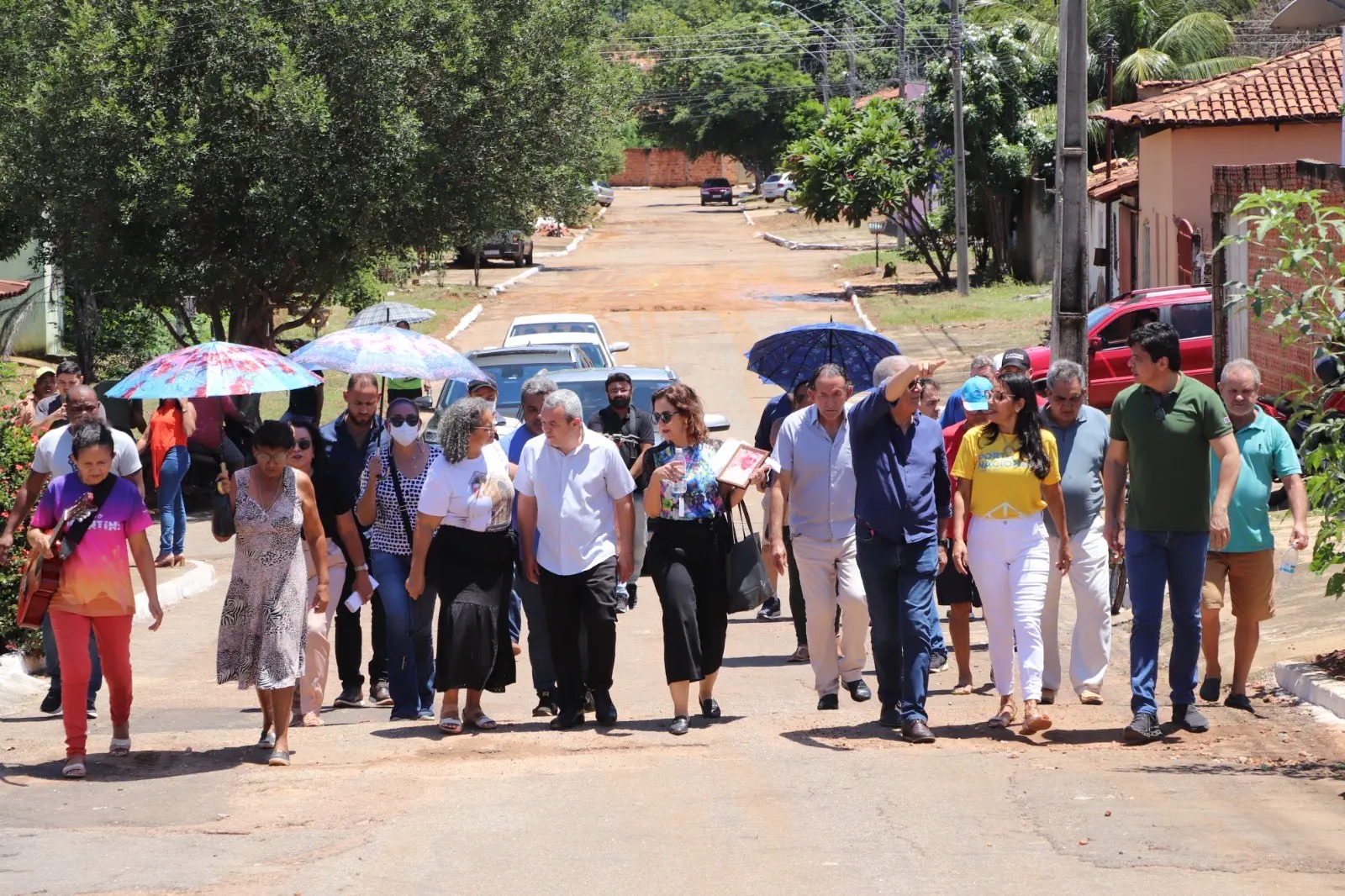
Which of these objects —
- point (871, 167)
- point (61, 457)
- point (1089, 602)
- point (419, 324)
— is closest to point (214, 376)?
point (61, 457)

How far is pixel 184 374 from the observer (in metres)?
9.91

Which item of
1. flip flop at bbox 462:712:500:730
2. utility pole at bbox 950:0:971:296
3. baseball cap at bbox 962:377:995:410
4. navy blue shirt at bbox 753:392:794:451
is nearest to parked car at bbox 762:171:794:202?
utility pole at bbox 950:0:971:296

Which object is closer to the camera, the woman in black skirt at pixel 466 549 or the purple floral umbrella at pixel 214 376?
the woman in black skirt at pixel 466 549

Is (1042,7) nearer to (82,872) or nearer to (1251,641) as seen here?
(1251,641)

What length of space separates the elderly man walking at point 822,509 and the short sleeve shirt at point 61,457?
11.4 feet

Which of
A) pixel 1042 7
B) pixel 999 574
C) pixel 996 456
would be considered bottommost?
pixel 999 574

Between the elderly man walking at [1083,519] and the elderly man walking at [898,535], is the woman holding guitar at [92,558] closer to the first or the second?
the elderly man walking at [898,535]

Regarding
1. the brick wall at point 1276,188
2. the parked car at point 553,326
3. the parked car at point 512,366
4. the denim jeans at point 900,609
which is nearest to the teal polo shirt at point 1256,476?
the denim jeans at point 900,609

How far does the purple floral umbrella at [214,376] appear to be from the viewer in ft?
31.8

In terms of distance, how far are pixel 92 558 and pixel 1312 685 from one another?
6.18m

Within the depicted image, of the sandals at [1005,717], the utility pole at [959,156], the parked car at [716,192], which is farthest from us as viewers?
the parked car at [716,192]

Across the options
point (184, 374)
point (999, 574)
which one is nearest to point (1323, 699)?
point (999, 574)

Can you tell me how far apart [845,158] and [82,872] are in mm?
35650

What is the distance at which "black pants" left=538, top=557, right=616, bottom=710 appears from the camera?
8289 millimetres
